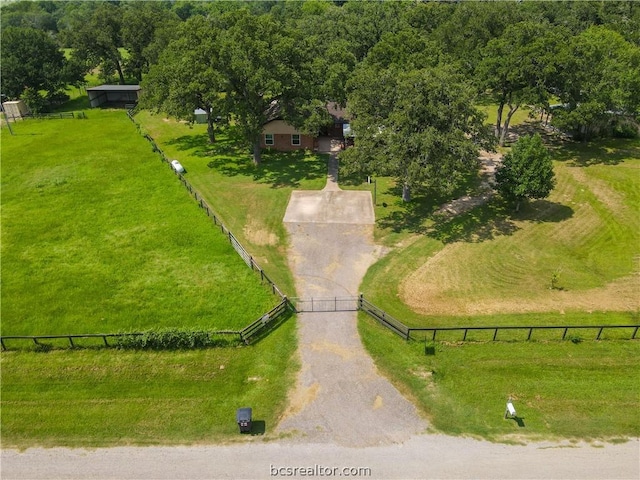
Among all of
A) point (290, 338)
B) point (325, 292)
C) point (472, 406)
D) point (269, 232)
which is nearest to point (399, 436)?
point (472, 406)

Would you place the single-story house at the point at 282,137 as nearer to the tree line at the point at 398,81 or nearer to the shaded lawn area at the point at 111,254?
the tree line at the point at 398,81

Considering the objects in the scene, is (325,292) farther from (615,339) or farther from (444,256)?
(615,339)

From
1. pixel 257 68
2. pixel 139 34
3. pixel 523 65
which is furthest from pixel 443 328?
pixel 139 34

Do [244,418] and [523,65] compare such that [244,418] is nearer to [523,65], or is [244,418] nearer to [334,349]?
[334,349]

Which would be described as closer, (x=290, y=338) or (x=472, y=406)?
(x=472, y=406)

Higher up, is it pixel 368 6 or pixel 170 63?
pixel 368 6

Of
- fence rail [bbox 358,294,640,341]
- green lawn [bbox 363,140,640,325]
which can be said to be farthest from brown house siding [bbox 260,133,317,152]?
fence rail [bbox 358,294,640,341]
